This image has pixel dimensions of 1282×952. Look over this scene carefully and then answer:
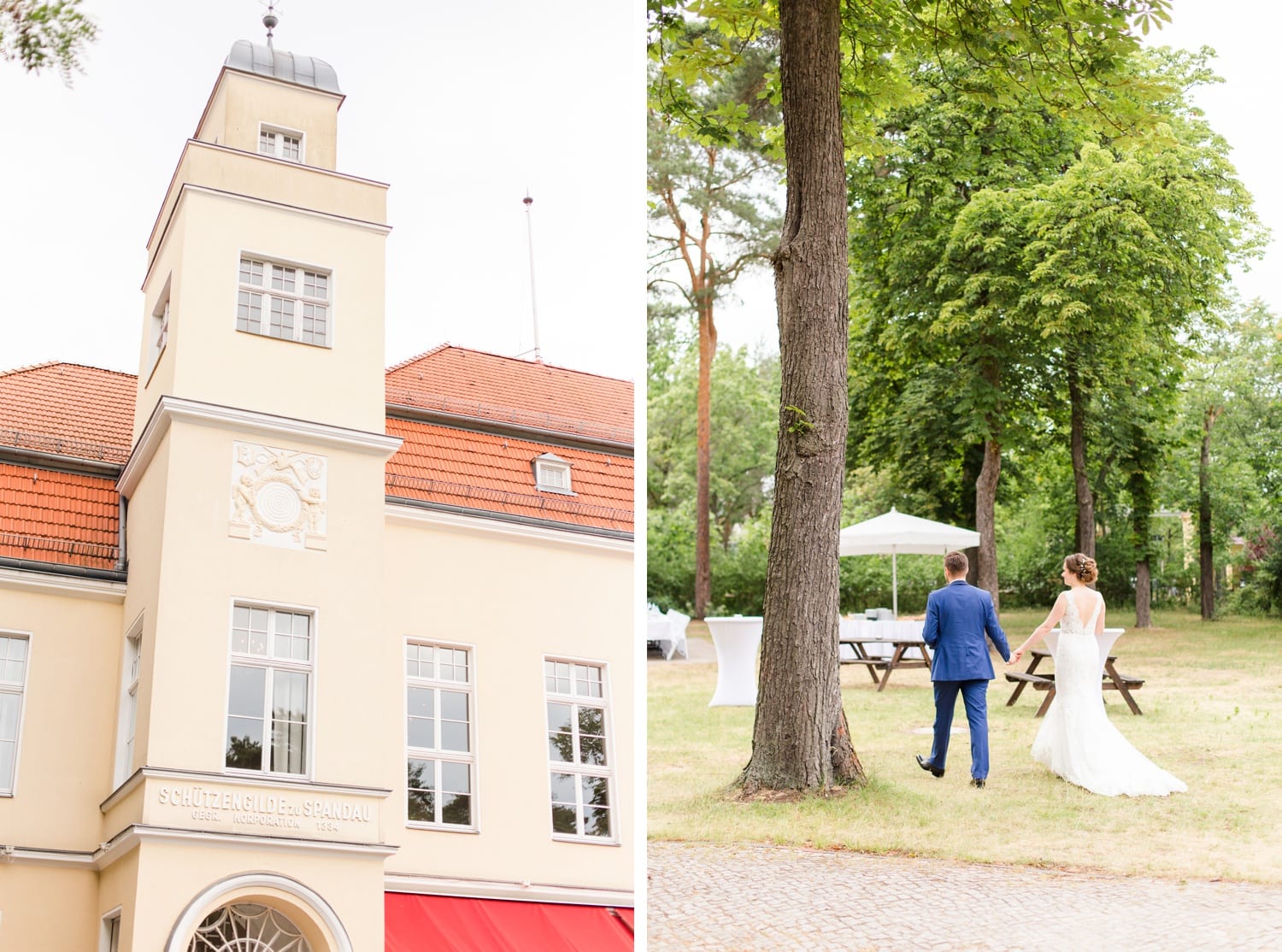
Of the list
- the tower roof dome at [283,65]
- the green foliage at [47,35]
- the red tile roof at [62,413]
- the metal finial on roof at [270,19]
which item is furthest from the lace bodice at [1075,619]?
the green foliage at [47,35]

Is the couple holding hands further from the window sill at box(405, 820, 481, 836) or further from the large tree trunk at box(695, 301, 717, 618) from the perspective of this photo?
the large tree trunk at box(695, 301, 717, 618)

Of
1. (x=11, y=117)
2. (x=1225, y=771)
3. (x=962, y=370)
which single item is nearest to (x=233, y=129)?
(x=11, y=117)

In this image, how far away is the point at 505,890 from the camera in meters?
5.52

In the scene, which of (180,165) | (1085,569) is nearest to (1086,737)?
(1085,569)

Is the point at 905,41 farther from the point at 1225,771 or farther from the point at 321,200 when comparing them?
the point at 1225,771

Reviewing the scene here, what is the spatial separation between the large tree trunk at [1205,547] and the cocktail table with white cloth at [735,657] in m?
2.44

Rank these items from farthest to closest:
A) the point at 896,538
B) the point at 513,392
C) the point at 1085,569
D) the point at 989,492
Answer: the point at 896,538 → the point at 513,392 → the point at 989,492 → the point at 1085,569

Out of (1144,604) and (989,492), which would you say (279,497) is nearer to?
(989,492)

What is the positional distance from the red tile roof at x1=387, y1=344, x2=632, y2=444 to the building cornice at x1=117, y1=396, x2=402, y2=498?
30.0 inches

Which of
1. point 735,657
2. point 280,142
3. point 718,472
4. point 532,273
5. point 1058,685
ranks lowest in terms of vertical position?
point 1058,685

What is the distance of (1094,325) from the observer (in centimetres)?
507

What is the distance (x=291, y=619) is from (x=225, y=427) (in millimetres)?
908

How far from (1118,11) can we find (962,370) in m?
1.78

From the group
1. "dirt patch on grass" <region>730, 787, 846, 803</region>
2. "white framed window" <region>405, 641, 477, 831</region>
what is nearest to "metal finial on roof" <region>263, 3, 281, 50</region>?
"white framed window" <region>405, 641, 477, 831</region>
